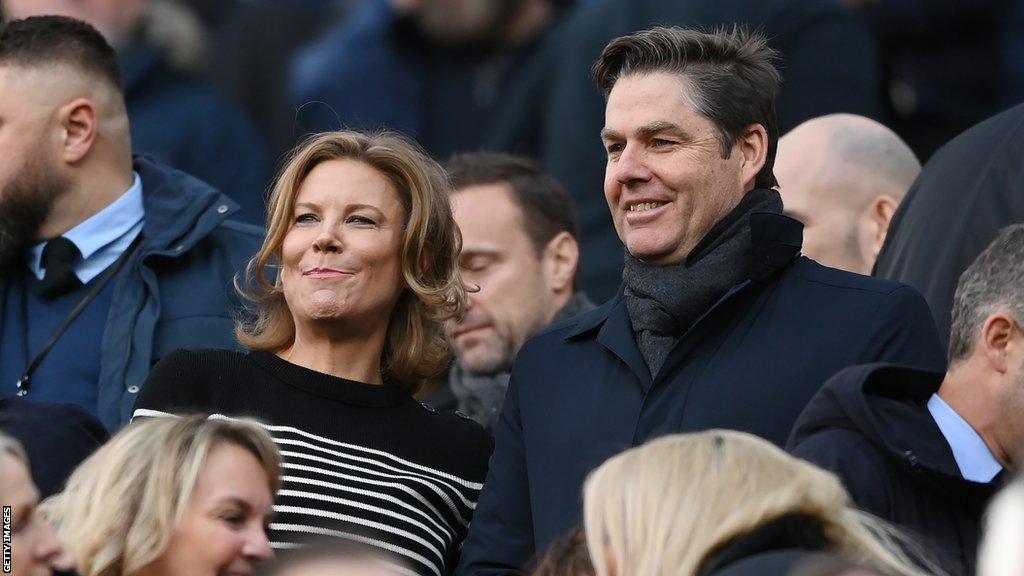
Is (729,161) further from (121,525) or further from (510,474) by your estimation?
(121,525)

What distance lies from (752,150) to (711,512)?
184 cm

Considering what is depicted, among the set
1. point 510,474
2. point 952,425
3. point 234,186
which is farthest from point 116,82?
point 952,425

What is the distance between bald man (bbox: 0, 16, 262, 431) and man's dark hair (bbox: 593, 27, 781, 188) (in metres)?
1.64

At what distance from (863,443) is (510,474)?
1008mm

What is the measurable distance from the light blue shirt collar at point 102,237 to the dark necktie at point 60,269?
0.07 feet

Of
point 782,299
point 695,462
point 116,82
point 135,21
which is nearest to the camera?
point 695,462

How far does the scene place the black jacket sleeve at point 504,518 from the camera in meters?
4.52

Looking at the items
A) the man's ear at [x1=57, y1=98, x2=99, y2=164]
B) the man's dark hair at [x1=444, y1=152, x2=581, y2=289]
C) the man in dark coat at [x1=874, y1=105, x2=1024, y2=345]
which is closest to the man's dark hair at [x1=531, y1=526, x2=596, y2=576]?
the man in dark coat at [x1=874, y1=105, x2=1024, y2=345]

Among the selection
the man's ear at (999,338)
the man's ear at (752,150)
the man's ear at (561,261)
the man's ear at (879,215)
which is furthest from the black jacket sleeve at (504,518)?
the man's ear at (879,215)

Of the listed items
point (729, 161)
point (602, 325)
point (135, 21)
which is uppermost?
point (135, 21)

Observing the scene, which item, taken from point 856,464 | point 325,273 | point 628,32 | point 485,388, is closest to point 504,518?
point 325,273

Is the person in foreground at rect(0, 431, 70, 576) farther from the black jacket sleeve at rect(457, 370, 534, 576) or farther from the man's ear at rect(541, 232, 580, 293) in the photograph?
the man's ear at rect(541, 232, 580, 293)

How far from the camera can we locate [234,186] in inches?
306

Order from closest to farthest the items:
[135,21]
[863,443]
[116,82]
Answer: [863,443] < [116,82] < [135,21]
